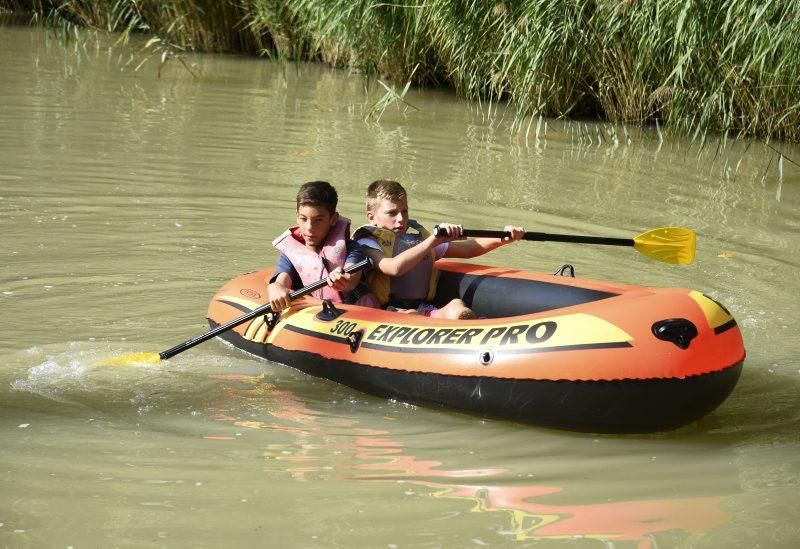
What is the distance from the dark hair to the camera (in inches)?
169

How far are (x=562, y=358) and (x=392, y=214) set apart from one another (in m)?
1.16

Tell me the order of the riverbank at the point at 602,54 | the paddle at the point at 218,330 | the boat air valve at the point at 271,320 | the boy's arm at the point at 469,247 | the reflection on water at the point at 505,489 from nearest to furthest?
the reflection on water at the point at 505,489, the paddle at the point at 218,330, the boat air valve at the point at 271,320, the boy's arm at the point at 469,247, the riverbank at the point at 602,54

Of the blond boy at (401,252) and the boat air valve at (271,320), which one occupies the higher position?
the blond boy at (401,252)

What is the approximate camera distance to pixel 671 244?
4.57 meters

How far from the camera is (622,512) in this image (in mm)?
3031

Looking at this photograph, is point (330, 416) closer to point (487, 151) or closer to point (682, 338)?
point (682, 338)

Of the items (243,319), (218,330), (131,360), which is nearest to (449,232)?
(243,319)

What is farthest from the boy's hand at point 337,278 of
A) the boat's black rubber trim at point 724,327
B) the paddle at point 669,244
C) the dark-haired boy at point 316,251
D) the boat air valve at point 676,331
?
the boat's black rubber trim at point 724,327

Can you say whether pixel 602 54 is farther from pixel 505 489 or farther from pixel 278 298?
pixel 505 489

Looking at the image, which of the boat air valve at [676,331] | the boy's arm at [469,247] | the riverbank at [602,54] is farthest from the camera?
the riverbank at [602,54]

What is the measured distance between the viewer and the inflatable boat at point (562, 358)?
11.3ft

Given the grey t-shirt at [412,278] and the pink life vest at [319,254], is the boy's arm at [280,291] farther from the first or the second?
the grey t-shirt at [412,278]

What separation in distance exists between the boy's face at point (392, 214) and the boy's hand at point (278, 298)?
47 cm

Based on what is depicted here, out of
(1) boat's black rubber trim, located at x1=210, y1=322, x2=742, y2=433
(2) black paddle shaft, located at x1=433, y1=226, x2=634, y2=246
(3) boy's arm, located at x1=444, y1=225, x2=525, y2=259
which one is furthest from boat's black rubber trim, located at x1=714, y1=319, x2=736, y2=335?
(3) boy's arm, located at x1=444, y1=225, x2=525, y2=259
